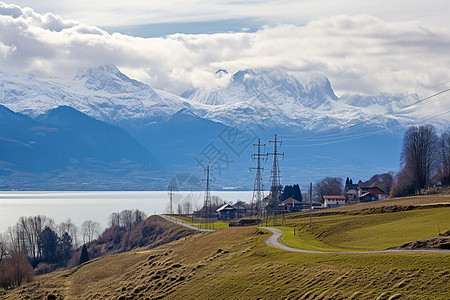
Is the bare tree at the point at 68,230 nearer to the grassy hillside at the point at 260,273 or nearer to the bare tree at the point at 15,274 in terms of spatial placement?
the bare tree at the point at 15,274

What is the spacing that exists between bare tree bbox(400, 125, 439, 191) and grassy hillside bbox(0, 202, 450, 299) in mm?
46244

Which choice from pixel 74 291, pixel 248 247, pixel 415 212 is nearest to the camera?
pixel 248 247

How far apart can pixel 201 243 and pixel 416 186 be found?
2427 inches

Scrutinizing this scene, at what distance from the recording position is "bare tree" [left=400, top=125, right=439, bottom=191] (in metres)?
121

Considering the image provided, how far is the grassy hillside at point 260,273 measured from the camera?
1394 inches

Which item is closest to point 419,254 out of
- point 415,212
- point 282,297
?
point 282,297

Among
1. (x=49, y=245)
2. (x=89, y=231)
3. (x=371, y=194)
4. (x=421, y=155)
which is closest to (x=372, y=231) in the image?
(x=421, y=155)

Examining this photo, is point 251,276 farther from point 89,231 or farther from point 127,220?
point 89,231

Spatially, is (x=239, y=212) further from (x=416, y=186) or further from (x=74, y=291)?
(x=74, y=291)

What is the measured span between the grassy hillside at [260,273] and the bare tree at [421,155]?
46.2m

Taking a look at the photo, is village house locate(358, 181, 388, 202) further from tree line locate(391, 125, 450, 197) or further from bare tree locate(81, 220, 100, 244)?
bare tree locate(81, 220, 100, 244)

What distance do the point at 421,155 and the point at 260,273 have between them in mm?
84052

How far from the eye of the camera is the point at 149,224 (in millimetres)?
133750

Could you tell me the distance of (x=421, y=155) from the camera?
398ft
